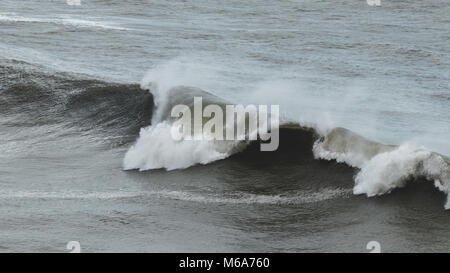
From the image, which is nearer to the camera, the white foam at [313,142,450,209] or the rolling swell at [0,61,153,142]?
the white foam at [313,142,450,209]

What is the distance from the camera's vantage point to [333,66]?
84.5ft

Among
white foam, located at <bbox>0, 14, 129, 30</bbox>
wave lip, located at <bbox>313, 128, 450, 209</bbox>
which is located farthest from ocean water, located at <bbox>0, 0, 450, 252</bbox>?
white foam, located at <bbox>0, 14, 129, 30</bbox>

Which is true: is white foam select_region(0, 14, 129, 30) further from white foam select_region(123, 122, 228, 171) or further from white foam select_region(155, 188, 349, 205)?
white foam select_region(155, 188, 349, 205)

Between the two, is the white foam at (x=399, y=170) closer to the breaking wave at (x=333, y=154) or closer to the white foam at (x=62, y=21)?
the breaking wave at (x=333, y=154)

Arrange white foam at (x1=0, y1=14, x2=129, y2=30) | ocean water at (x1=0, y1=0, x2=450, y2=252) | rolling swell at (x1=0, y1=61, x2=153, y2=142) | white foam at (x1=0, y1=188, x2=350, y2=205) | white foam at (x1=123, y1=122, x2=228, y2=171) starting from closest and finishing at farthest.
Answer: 1. ocean water at (x1=0, y1=0, x2=450, y2=252)
2. white foam at (x1=0, y1=188, x2=350, y2=205)
3. white foam at (x1=123, y1=122, x2=228, y2=171)
4. rolling swell at (x1=0, y1=61, x2=153, y2=142)
5. white foam at (x1=0, y1=14, x2=129, y2=30)

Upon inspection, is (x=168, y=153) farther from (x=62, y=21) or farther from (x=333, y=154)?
(x=62, y=21)

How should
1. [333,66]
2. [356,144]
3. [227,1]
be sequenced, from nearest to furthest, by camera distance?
[356,144] < [333,66] < [227,1]

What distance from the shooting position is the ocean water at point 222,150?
10773mm

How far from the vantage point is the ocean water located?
10773 millimetres

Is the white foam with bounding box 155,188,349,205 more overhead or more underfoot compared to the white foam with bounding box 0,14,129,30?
more underfoot

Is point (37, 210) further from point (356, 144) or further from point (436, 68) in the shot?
point (436, 68)

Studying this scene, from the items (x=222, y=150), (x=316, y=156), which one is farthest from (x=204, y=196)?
(x=316, y=156)
